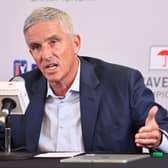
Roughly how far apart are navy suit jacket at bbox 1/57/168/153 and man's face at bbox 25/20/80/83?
0.14 m

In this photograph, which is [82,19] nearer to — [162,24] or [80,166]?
[162,24]

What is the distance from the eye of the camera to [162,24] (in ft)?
9.74

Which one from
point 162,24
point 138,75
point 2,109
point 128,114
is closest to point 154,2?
point 162,24

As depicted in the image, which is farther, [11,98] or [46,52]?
[46,52]

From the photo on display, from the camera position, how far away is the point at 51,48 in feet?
7.31

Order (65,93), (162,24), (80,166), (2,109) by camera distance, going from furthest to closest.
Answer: (162,24) → (65,93) → (2,109) → (80,166)

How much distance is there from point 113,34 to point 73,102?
805 mm

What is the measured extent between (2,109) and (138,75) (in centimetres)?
79

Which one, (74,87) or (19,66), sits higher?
(19,66)

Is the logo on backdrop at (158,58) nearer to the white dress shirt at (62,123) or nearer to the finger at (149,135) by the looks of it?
the white dress shirt at (62,123)

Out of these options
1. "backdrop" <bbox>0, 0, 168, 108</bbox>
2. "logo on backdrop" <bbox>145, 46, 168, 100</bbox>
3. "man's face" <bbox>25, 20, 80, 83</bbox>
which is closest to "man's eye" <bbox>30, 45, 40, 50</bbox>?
"man's face" <bbox>25, 20, 80, 83</bbox>

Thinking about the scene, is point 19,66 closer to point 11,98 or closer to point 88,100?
point 88,100

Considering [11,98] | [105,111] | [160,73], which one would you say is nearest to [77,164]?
[11,98]

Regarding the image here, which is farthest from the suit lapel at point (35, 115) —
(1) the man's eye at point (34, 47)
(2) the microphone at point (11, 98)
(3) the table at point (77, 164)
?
(3) the table at point (77, 164)
